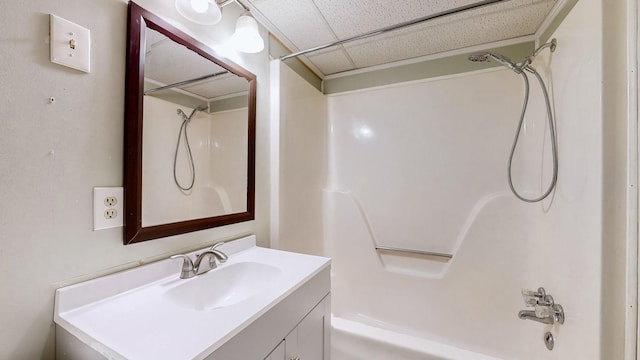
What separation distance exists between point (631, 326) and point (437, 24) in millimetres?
1542

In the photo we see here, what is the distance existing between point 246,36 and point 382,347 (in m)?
1.75

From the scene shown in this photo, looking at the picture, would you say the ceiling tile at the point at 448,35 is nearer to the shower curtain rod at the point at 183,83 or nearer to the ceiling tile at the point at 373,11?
the ceiling tile at the point at 373,11

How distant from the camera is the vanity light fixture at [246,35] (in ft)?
3.47

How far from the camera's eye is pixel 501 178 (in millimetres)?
1534

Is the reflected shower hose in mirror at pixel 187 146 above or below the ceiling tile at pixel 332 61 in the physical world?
below

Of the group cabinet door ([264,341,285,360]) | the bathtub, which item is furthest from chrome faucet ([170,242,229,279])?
the bathtub

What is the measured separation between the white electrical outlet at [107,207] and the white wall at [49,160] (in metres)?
0.02

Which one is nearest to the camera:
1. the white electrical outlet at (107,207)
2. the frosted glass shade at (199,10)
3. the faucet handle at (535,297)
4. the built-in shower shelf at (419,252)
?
the white electrical outlet at (107,207)

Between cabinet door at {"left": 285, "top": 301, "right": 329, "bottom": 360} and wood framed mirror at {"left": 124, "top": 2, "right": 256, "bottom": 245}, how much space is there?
1.87 ft

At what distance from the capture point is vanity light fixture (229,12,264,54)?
1.06 metres

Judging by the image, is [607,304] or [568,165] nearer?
[607,304]

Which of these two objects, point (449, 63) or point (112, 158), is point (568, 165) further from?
point (112, 158)

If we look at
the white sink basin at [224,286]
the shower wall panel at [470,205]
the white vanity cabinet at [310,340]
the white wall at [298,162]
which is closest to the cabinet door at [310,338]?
the white vanity cabinet at [310,340]

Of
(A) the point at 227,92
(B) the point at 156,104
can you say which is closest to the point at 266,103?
(A) the point at 227,92
